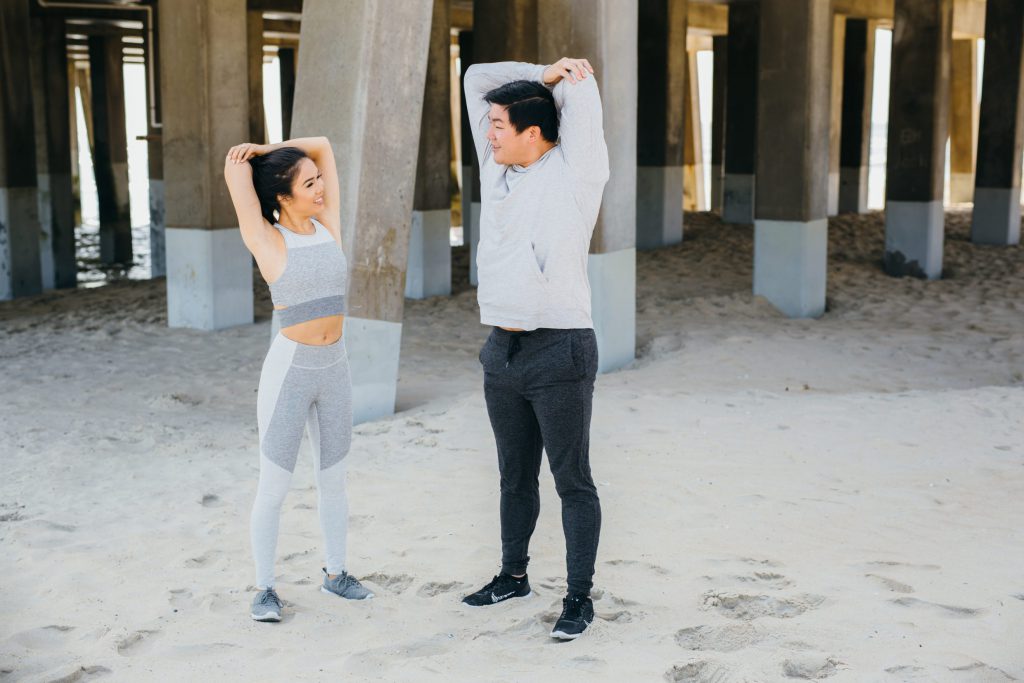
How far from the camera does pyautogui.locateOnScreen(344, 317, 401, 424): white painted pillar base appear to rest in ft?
23.5

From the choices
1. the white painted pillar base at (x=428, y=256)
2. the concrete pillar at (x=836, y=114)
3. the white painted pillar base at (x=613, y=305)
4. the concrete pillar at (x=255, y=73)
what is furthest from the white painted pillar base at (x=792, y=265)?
the concrete pillar at (x=255, y=73)

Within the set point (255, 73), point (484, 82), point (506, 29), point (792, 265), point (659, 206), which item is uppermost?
point (255, 73)

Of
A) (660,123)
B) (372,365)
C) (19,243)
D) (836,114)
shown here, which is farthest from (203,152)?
(836,114)

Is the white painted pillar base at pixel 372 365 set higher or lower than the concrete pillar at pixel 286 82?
lower

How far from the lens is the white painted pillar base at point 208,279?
36.3 feet

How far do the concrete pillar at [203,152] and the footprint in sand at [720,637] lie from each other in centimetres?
823

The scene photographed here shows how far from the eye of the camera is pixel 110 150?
21016 mm

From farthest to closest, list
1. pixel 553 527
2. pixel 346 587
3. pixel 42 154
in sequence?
pixel 42 154 → pixel 553 527 → pixel 346 587

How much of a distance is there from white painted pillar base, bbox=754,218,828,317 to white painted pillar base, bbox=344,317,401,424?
20.2 feet

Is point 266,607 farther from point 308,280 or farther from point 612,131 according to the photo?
point 612,131

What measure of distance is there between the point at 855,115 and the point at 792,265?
10877 millimetres

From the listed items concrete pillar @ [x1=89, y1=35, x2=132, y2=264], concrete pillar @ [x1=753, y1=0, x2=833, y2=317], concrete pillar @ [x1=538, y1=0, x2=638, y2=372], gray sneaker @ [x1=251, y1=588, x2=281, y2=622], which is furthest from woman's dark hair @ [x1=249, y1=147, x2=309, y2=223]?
concrete pillar @ [x1=89, y1=35, x2=132, y2=264]

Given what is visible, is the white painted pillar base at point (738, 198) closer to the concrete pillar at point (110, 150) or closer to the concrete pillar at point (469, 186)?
the concrete pillar at point (469, 186)

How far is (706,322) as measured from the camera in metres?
11.3
